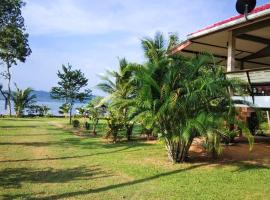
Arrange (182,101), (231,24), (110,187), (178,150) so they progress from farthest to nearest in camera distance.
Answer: (231,24) < (178,150) < (182,101) < (110,187)

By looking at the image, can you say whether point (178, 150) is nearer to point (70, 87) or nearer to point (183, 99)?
point (183, 99)

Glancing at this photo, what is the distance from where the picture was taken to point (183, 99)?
906 centimetres

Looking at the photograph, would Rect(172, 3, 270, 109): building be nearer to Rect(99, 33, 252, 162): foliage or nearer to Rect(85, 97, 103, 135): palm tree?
Rect(99, 33, 252, 162): foliage

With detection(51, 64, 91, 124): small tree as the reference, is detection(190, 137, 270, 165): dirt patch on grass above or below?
below

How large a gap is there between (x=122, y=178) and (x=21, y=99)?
36.6 meters

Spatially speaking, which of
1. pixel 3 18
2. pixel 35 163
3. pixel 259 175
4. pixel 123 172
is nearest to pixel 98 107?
pixel 3 18

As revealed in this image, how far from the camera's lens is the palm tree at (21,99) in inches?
1661

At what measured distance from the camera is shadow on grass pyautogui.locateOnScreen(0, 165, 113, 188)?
768cm

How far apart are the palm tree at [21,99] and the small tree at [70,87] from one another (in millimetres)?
11969

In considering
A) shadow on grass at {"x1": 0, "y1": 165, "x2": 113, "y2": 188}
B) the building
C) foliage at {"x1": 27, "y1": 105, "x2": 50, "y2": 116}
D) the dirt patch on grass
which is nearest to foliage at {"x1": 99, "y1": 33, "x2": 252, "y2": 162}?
the dirt patch on grass

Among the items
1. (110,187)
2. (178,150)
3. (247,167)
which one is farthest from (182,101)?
(110,187)

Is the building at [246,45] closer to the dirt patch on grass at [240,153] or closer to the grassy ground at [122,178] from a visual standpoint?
the dirt patch on grass at [240,153]

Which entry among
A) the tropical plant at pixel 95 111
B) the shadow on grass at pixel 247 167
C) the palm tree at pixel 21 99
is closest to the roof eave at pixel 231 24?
the shadow on grass at pixel 247 167

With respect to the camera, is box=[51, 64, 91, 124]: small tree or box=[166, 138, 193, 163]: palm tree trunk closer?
box=[166, 138, 193, 163]: palm tree trunk
